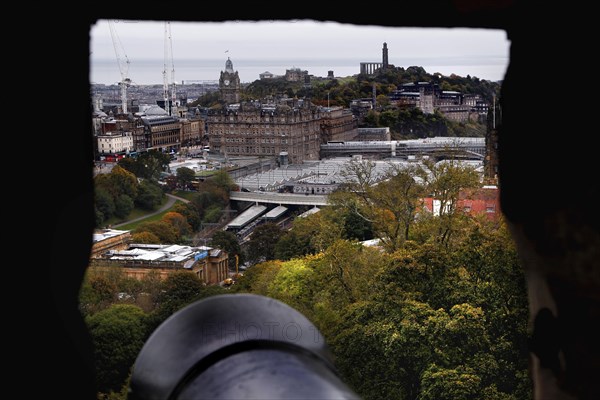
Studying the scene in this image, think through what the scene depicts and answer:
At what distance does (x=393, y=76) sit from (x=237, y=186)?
3009 centimetres

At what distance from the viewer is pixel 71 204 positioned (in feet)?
3.31

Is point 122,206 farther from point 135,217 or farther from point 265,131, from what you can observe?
point 265,131

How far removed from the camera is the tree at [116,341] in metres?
11.0

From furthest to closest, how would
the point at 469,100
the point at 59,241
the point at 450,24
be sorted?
the point at 469,100
the point at 450,24
the point at 59,241

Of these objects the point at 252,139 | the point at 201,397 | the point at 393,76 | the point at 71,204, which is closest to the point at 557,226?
the point at 201,397

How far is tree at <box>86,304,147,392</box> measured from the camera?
432 inches

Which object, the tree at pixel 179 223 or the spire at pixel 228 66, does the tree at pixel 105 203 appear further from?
the spire at pixel 228 66

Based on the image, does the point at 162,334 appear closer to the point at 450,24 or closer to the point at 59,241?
the point at 59,241

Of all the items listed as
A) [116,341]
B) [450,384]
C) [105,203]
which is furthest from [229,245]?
[450,384]

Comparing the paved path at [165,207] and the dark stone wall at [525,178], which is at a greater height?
the dark stone wall at [525,178]

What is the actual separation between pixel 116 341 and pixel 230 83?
5221 cm

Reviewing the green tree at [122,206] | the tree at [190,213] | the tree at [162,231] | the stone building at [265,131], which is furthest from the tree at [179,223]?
the stone building at [265,131]

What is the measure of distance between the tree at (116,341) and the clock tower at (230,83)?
50347mm

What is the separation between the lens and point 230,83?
6297 centimetres
